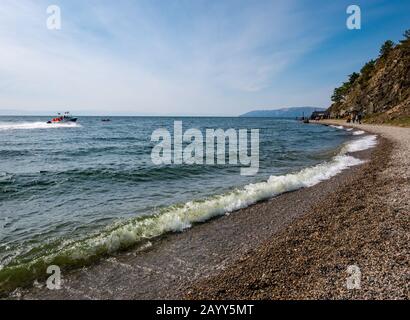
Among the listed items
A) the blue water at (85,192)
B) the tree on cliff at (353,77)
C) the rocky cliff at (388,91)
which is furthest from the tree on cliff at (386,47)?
the blue water at (85,192)

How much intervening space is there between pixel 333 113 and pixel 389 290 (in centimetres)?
13551

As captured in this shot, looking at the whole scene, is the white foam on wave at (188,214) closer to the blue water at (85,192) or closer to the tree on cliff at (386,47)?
the blue water at (85,192)

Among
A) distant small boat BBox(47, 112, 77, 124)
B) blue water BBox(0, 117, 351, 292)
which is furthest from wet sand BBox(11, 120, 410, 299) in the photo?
distant small boat BBox(47, 112, 77, 124)

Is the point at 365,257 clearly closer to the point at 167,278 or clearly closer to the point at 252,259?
the point at 252,259

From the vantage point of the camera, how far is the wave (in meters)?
8.27

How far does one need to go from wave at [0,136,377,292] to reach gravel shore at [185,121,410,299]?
3.40m

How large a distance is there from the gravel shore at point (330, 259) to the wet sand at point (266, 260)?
21mm

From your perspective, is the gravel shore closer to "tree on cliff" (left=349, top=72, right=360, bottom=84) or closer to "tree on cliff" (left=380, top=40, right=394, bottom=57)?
"tree on cliff" (left=380, top=40, right=394, bottom=57)

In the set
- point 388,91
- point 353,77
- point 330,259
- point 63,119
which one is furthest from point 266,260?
point 353,77

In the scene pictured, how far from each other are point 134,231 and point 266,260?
492 centimetres

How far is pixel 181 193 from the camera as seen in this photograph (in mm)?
16609
